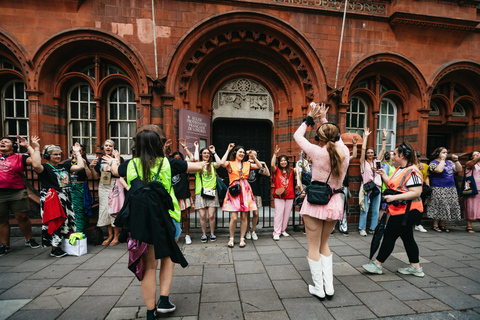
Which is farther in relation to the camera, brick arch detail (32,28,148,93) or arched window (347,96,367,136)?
arched window (347,96,367,136)

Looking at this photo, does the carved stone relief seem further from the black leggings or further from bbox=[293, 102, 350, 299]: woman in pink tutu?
the black leggings

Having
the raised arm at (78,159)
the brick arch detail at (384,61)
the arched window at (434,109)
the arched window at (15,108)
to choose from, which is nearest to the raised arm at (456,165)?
the brick arch detail at (384,61)

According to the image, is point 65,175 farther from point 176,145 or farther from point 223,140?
point 223,140

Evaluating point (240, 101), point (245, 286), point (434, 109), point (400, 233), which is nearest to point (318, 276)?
point (245, 286)

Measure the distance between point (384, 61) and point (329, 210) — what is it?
7.85 m

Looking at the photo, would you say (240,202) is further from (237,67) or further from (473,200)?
(473,200)

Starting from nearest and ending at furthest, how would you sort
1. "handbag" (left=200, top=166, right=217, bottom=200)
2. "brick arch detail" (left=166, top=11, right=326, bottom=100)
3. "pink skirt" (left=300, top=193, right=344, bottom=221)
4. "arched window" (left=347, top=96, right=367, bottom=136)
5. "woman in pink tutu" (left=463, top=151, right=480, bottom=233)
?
"pink skirt" (left=300, top=193, right=344, bottom=221)
"handbag" (left=200, top=166, right=217, bottom=200)
"woman in pink tutu" (left=463, top=151, right=480, bottom=233)
"brick arch detail" (left=166, top=11, right=326, bottom=100)
"arched window" (left=347, top=96, right=367, bottom=136)

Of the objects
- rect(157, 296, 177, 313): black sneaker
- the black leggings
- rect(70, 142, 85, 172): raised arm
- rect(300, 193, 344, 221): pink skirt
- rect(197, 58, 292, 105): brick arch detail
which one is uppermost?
rect(197, 58, 292, 105): brick arch detail

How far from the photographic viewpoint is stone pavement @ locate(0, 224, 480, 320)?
8.42 ft

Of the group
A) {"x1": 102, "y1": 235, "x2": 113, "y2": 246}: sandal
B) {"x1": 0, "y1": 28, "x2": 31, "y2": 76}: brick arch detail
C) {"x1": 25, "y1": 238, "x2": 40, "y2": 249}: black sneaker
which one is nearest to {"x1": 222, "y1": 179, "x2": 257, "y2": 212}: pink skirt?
{"x1": 102, "y1": 235, "x2": 113, "y2": 246}: sandal

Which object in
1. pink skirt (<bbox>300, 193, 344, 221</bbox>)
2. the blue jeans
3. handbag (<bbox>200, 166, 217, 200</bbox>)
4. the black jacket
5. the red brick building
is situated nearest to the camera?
the black jacket

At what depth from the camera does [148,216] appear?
2211 millimetres

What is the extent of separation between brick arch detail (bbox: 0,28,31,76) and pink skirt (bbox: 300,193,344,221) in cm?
877

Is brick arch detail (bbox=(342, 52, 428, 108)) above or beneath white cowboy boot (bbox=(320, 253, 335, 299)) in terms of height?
above
